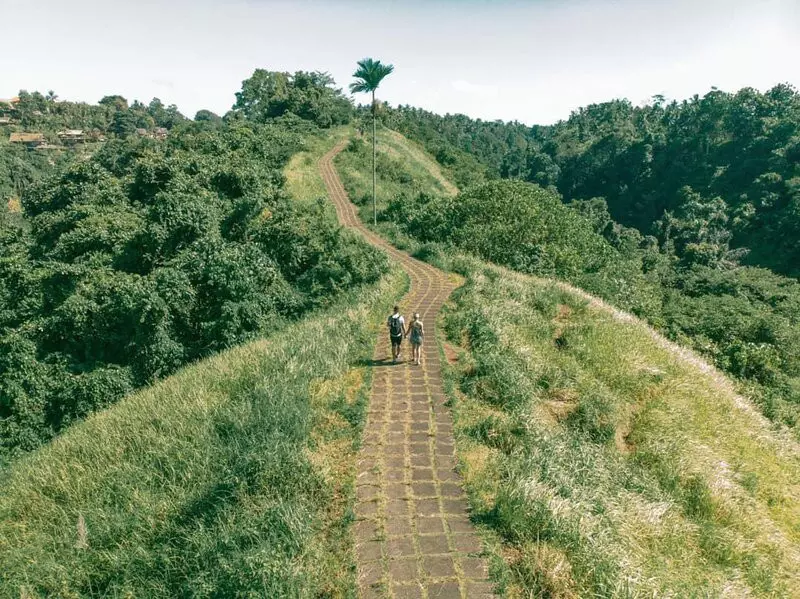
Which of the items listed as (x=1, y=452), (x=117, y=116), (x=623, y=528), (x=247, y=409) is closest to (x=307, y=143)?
(x=1, y=452)

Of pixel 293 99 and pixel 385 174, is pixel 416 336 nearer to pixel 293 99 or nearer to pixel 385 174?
pixel 385 174

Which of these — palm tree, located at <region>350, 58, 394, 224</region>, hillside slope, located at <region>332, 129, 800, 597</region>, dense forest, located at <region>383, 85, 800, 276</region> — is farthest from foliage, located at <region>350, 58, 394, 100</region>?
dense forest, located at <region>383, 85, 800, 276</region>

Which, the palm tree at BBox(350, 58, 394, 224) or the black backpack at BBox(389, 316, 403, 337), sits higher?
the palm tree at BBox(350, 58, 394, 224)

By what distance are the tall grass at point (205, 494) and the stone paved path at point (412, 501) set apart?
10.6 inches

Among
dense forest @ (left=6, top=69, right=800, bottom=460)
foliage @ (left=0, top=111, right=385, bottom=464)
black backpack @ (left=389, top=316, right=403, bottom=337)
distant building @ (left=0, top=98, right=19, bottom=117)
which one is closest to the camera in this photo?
black backpack @ (left=389, top=316, right=403, bottom=337)

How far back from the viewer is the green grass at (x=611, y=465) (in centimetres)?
546

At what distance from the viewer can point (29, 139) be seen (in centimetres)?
9369

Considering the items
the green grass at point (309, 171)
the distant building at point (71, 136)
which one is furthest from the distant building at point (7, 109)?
the green grass at point (309, 171)

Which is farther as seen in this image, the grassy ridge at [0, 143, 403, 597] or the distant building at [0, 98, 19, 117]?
the distant building at [0, 98, 19, 117]

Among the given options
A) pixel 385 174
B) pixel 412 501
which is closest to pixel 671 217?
pixel 385 174

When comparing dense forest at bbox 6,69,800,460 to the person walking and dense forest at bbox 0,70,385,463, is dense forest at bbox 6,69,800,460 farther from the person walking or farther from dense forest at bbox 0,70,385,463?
the person walking

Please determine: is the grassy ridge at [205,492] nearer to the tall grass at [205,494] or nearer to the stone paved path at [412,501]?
the tall grass at [205,494]

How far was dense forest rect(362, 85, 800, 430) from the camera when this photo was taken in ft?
74.2

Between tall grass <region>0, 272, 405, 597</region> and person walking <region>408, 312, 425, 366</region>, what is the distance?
1176 mm
